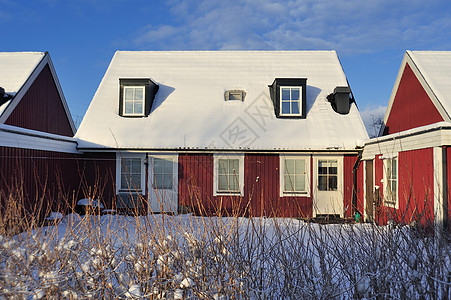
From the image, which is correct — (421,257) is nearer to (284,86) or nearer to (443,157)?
(443,157)

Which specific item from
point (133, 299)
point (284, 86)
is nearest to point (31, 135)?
point (133, 299)

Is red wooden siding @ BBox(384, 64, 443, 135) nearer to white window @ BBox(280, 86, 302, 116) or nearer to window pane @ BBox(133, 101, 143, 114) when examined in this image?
white window @ BBox(280, 86, 302, 116)

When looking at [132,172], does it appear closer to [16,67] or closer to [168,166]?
[168,166]

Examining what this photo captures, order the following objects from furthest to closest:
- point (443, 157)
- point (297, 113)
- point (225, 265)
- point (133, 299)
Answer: point (297, 113) → point (443, 157) → point (225, 265) → point (133, 299)

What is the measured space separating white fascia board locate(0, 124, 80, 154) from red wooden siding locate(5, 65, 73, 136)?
2.82m

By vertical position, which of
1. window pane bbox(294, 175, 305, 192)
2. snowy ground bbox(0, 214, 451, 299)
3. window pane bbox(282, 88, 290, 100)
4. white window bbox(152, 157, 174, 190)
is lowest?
snowy ground bbox(0, 214, 451, 299)

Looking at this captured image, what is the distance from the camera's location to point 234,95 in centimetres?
1376

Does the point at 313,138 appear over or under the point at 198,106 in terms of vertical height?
under

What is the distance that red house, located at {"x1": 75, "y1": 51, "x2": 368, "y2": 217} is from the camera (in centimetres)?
1179

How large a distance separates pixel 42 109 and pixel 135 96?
4771mm

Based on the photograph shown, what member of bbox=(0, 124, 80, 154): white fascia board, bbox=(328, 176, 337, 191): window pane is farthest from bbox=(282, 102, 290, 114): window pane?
bbox=(0, 124, 80, 154): white fascia board

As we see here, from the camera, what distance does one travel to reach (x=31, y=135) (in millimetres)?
9414

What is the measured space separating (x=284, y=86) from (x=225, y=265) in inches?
396

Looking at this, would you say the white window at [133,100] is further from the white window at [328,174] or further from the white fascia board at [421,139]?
the white fascia board at [421,139]
